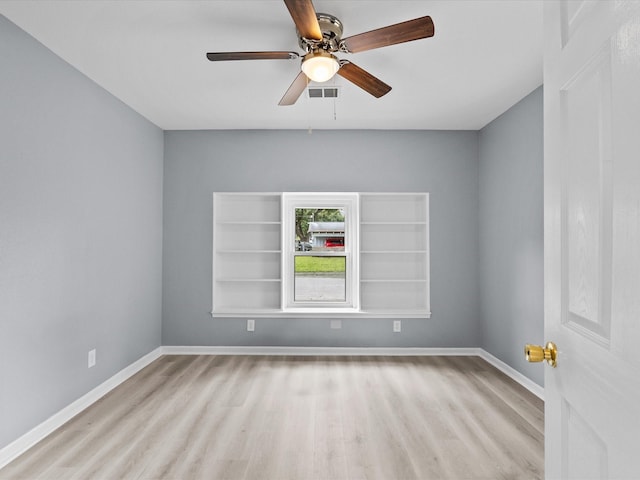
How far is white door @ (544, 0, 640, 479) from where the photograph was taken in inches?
28.8

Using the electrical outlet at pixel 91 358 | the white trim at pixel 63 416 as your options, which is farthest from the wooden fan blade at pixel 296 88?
the white trim at pixel 63 416

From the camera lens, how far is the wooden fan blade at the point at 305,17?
180cm

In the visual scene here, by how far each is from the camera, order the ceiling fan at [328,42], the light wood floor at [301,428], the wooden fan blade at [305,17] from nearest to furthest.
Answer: the wooden fan blade at [305,17] → the ceiling fan at [328,42] → the light wood floor at [301,428]

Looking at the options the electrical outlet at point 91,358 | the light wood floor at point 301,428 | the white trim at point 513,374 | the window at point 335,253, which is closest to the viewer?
the light wood floor at point 301,428

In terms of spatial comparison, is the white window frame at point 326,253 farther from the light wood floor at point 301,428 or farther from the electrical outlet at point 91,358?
the electrical outlet at point 91,358

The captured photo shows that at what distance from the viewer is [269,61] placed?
9.59 feet

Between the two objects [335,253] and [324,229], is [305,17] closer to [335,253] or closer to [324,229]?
[324,229]

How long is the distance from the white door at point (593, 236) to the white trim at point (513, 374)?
2.60 m

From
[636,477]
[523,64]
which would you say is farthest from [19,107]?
[523,64]

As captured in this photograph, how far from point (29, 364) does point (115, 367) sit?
113cm

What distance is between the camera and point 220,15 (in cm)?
238

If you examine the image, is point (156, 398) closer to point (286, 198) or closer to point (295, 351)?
point (295, 351)

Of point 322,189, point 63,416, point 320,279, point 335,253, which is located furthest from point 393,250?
point 63,416

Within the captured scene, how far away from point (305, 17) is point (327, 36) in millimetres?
505
